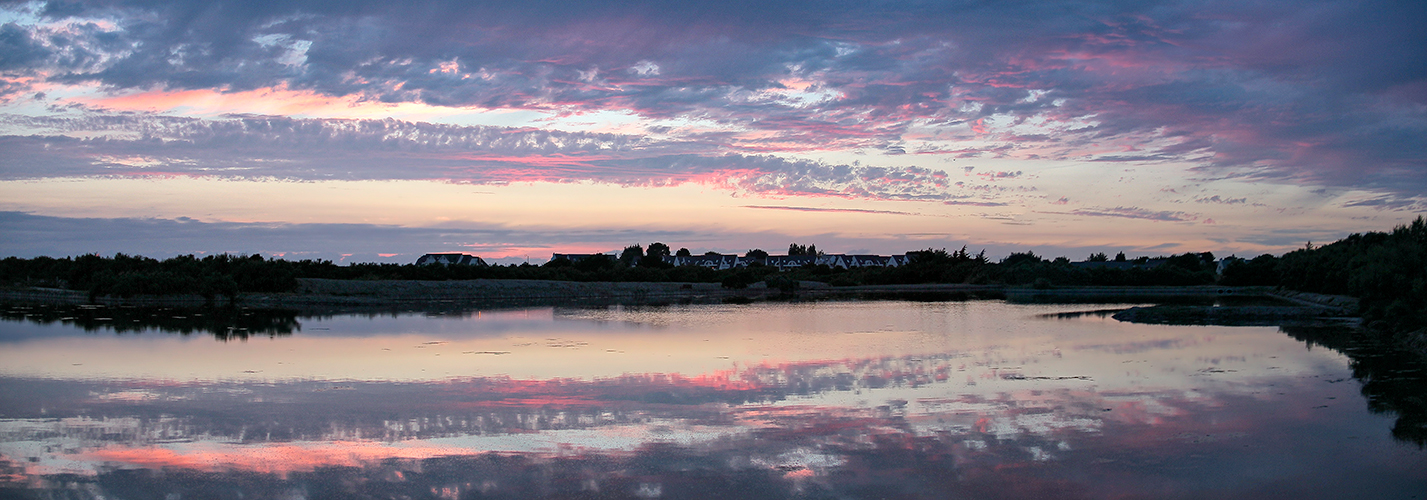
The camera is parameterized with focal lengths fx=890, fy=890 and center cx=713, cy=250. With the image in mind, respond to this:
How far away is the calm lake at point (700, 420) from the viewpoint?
6.75 metres

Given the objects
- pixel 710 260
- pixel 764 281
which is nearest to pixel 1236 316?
pixel 764 281

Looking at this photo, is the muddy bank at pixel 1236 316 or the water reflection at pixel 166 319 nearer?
the water reflection at pixel 166 319

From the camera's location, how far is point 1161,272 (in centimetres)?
6469

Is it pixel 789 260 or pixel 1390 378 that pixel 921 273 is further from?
pixel 1390 378

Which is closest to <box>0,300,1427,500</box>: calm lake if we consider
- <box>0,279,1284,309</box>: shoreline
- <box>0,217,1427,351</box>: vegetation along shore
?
<box>0,217,1427,351</box>: vegetation along shore

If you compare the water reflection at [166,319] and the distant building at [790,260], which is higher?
the distant building at [790,260]

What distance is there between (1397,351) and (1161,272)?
5209cm

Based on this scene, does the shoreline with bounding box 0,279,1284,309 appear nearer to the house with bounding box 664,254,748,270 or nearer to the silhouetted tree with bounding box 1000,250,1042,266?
the silhouetted tree with bounding box 1000,250,1042,266

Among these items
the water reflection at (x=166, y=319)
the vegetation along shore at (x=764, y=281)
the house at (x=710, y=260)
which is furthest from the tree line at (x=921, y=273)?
the house at (x=710, y=260)

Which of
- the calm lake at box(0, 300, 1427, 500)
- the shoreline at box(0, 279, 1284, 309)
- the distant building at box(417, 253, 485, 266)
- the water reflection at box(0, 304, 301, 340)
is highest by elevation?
the distant building at box(417, 253, 485, 266)

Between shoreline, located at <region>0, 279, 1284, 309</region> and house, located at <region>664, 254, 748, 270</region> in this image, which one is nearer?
shoreline, located at <region>0, 279, 1284, 309</region>

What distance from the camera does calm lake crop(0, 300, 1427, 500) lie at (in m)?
6.75

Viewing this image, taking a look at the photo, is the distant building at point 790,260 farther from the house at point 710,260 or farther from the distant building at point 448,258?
the distant building at point 448,258

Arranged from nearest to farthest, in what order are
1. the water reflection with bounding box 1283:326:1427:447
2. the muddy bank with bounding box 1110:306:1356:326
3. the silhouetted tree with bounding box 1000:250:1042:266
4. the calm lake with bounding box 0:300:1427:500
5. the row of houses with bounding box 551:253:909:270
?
the calm lake with bounding box 0:300:1427:500 → the water reflection with bounding box 1283:326:1427:447 → the muddy bank with bounding box 1110:306:1356:326 → the silhouetted tree with bounding box 1000:250:1042:266 → the row of houses with bounding box 551:253:909:270
